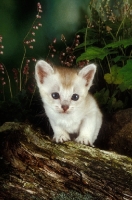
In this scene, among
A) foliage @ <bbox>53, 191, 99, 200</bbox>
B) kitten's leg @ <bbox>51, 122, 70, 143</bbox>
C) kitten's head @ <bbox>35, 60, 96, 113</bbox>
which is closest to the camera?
foliage @ <bbox>53, 191, 99, 200</bbox>

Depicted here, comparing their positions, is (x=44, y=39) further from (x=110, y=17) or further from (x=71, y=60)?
(x=110, y=17)

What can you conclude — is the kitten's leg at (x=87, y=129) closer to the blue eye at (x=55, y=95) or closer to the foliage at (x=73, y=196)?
the blue eye at (x=55, y=95)

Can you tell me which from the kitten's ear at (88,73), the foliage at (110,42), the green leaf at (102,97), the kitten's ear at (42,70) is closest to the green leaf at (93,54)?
the kitten's ear at (88,73)

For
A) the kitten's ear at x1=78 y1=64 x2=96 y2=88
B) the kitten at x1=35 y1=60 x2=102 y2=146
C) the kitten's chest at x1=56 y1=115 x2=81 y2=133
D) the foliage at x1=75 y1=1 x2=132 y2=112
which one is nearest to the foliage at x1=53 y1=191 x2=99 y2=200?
the kitten at x1=35 y1=60 x2=102 y2=146

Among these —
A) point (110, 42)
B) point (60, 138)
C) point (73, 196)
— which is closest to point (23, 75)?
point (110, 42)

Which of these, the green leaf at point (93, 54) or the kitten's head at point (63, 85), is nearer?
the kitten's head at point (63, 85)

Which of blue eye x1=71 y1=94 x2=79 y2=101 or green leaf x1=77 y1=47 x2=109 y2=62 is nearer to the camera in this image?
blue eye x1=71 y1=94 x2=79 y2=101

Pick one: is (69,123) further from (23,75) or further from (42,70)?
(23,75)

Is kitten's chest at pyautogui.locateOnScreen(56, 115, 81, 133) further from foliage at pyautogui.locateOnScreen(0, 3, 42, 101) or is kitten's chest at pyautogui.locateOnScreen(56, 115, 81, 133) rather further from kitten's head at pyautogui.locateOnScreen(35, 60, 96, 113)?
foliage at pyautogui.locateOnScreen(0, 3, 42, 101)
